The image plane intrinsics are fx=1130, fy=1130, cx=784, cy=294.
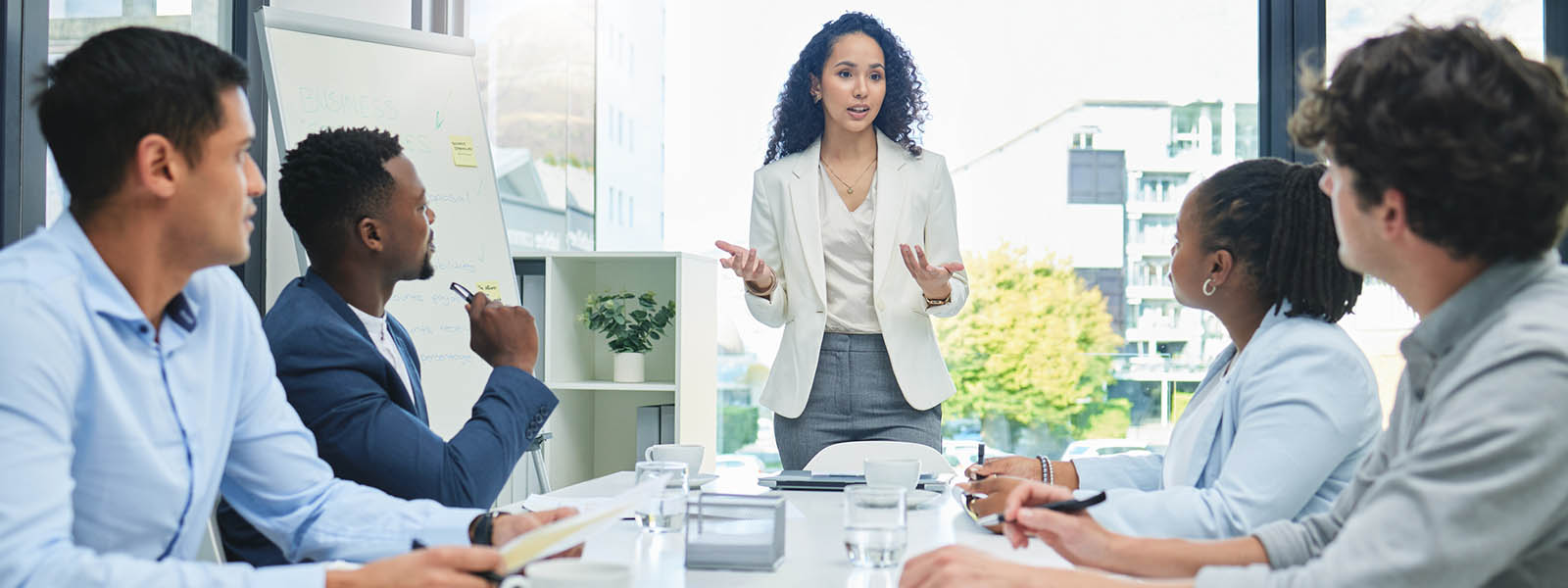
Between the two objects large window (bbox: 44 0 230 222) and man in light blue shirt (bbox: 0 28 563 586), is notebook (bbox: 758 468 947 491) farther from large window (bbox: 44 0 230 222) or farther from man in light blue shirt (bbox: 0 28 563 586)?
large window (bbox: 44 0 230 222)

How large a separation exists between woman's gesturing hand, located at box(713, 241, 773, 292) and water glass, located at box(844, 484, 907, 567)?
1.30 meters

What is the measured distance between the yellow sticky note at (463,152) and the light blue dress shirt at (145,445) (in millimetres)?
2141

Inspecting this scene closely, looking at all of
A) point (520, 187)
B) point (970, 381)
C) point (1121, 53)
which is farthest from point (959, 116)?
point (520, 187)

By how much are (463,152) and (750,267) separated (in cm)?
128

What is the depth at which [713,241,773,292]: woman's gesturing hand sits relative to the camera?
2625 millimetres

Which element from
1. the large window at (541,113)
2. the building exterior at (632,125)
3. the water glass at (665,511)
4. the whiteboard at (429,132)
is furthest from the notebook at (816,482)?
the building exterior at (632,125)

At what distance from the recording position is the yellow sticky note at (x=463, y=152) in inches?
136

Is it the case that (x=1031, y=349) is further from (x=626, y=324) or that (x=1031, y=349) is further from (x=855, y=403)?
(x=855, y=403)

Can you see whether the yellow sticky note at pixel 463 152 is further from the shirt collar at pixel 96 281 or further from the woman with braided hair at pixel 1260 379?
the shirt collar at pixel 96 281

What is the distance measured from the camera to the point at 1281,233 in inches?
61.5

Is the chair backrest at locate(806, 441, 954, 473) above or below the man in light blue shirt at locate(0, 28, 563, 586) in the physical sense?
below

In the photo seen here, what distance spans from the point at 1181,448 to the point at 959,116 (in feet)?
10.2

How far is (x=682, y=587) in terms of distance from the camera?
1.23 m

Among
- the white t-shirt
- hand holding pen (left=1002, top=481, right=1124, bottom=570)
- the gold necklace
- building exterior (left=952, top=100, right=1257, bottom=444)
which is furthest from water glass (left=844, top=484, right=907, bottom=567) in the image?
building exterior (left=952, top=100, right=1257, bottom=444)
